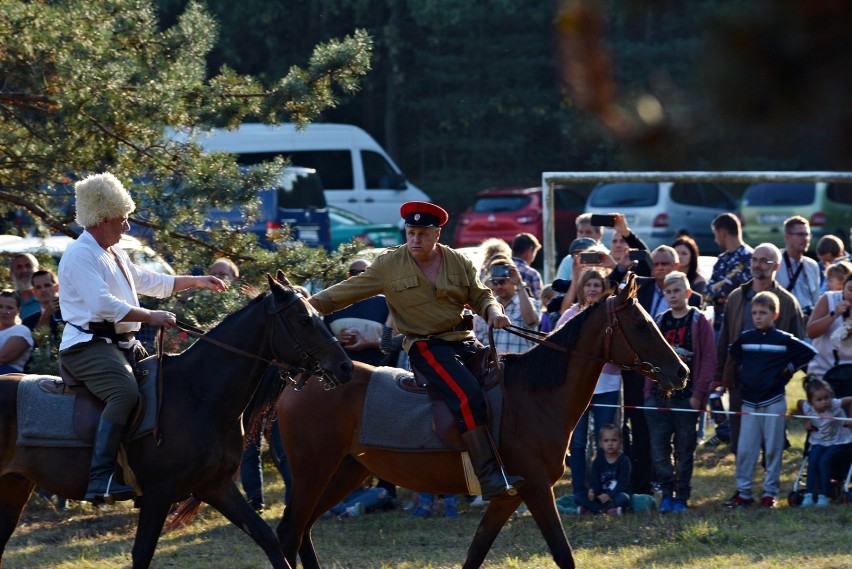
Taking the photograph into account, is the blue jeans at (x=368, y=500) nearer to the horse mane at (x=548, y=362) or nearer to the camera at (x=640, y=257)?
the camera at (x=640, y=257)

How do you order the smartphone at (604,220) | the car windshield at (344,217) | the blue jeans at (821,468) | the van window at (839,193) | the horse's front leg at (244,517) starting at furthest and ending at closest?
the car windshield at (344,217), the van window at (839,193), the smartphone at (604,220), the blue jeans at (821,468), the horse's front leg at (244,517)

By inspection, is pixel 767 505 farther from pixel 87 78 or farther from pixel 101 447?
pixel 87 78

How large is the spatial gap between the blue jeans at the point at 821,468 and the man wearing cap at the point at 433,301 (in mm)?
3894

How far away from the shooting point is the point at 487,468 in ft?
22.8

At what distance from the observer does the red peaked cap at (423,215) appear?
7094 mm

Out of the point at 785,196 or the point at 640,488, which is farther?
the point at 785,196

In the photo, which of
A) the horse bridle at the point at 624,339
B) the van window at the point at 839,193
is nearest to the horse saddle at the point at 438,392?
the horse bridle at the point at 624,339

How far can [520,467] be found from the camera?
7035mm

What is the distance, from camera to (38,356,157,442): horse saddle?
6.57 m

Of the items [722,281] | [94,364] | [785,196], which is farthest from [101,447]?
[785,196]

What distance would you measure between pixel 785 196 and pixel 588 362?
1724 centimetres

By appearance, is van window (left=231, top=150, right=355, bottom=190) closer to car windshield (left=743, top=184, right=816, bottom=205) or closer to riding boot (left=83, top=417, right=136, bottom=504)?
car windshield (left=743, top=184, right=816, bottom=205)

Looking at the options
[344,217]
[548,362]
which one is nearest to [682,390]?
[548,362]

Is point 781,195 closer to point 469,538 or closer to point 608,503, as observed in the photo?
point 608,503
